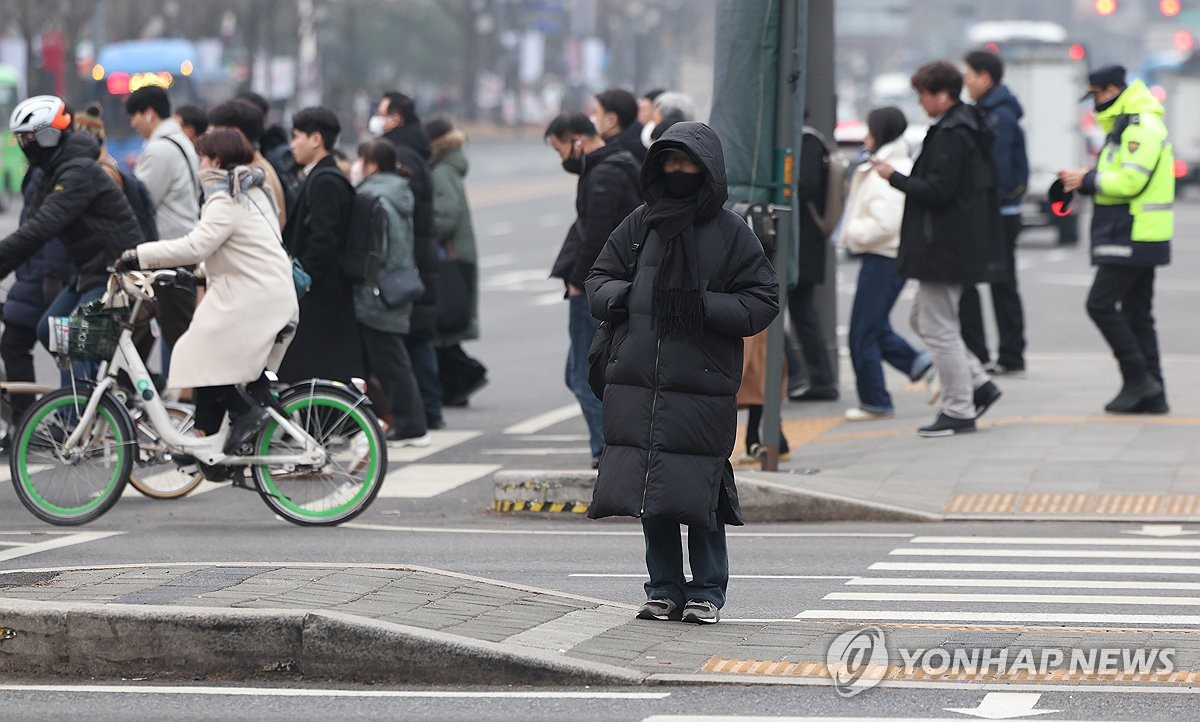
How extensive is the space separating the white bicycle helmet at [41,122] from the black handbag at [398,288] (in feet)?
6.96

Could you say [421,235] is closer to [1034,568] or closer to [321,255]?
[321,255]

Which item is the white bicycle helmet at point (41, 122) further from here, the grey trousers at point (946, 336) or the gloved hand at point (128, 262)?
the grey trousers at point (946, 336)

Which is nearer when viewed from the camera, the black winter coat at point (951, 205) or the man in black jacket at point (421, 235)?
the black winter coat at point (951, 205)

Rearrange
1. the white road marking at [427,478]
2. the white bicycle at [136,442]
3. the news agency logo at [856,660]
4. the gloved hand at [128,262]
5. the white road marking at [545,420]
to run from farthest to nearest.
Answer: the white road marking at [545,420] < the white road marking at [427,478] < the white bicycle at [136,442] < the gloved hand at [128,262] < the news agency logo at [856,660]

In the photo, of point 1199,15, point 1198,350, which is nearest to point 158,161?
point 1198,350

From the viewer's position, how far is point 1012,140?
1502 cm

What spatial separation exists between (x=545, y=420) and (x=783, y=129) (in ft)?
13.0

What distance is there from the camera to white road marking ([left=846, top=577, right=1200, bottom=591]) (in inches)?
334

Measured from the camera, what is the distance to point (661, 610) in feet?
24.3

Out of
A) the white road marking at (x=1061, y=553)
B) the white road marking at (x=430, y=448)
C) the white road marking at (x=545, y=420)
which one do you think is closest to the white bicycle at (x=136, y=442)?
the white road marking at (x=430, y=448)

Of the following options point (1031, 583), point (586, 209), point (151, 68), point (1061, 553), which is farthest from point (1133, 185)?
point (151, 68)

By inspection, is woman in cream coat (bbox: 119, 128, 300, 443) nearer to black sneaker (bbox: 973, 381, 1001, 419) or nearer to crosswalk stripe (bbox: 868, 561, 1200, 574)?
crosswalk stripe (bbox: 868, 561, 1200, 574)

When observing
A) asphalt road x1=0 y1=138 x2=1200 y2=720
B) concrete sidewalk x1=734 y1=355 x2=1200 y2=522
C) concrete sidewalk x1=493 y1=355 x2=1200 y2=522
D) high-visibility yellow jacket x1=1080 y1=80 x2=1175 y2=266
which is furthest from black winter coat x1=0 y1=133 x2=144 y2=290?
high-visibility yellow jacket x1=1080 y1=80 x2=1175 y2=266

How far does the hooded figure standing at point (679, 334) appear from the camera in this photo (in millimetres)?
7090
